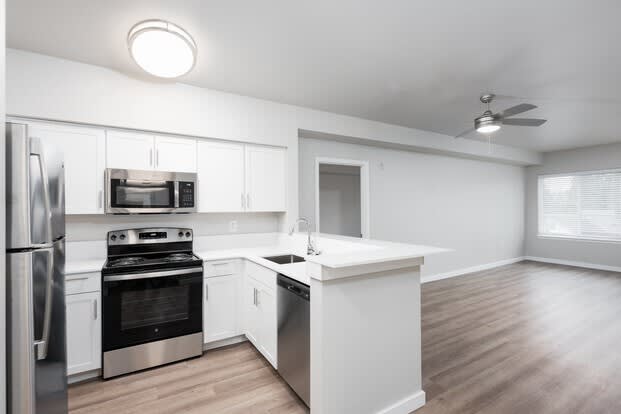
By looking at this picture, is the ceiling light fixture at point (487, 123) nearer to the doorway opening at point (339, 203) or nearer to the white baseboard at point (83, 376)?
the doorway opening at point (339, 203)

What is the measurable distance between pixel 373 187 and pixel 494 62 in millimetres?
2415

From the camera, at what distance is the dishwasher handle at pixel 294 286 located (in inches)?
74.5

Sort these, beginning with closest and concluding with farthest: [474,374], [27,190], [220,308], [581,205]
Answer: [27,190] → [474,374] → [220,308] → [581,205]

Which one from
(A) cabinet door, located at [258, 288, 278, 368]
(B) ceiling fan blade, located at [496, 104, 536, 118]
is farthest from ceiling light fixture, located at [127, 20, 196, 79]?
(B) ceiling fan blade, located at [496, 104, 536, 118]

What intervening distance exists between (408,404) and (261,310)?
1313 mm

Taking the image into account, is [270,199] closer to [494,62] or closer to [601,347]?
[494,62]

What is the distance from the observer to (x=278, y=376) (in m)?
2.42

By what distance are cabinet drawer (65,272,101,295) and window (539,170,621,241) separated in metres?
8.67

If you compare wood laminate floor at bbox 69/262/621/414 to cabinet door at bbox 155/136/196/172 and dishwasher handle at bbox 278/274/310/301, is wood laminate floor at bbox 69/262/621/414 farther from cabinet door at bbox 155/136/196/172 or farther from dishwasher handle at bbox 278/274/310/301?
cabinet door at bbox 155/136/196/172

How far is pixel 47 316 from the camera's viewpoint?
1328 millimetres

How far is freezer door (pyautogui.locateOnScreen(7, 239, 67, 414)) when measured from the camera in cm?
118

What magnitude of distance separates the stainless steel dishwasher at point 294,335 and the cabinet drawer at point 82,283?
1.50 meters

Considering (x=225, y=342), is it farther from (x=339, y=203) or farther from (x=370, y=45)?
(x=339, y=203)

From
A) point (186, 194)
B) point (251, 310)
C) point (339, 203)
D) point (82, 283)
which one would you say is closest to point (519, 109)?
point (251, 310)
